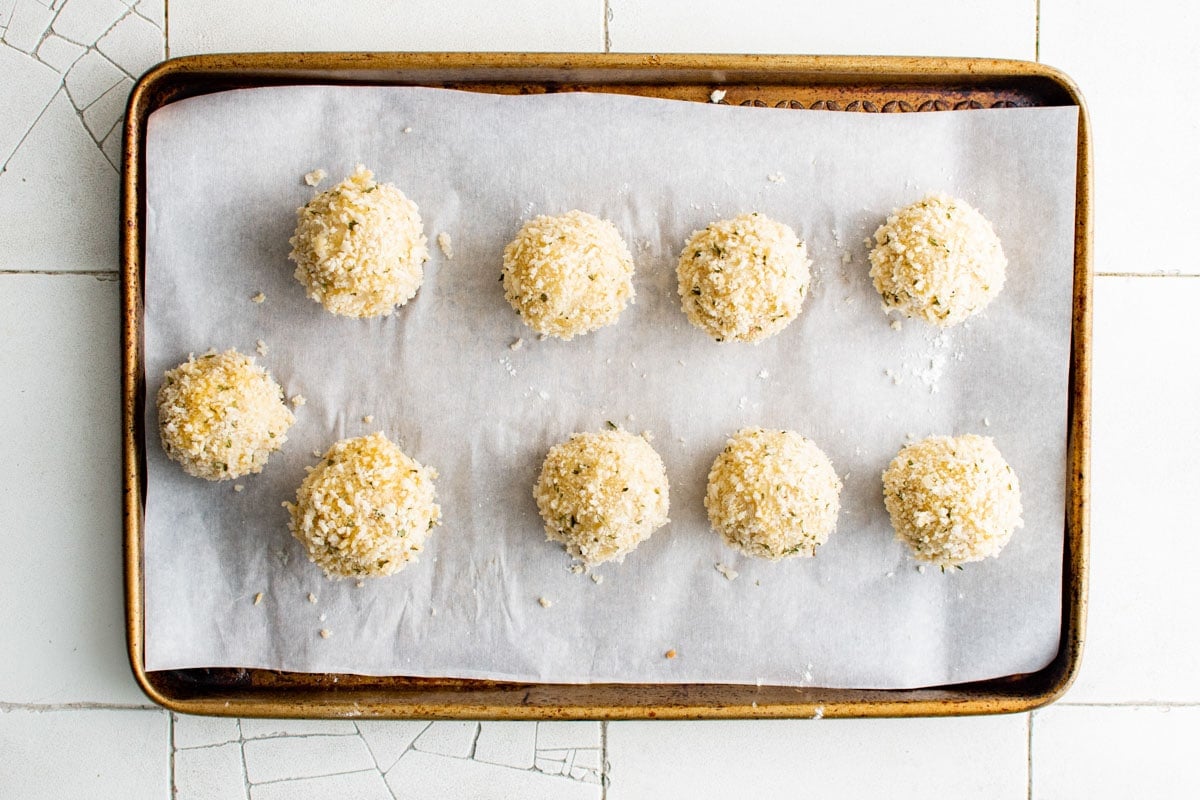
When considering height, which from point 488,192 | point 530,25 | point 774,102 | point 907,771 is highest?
point 530,25

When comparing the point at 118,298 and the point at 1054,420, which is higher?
the point at 118,298

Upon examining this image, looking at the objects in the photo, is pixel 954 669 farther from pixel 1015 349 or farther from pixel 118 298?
pixel 118 298

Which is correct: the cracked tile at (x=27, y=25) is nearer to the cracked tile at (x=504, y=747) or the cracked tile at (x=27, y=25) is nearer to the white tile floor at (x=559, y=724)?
the white tile floor at (x=559, y=724)

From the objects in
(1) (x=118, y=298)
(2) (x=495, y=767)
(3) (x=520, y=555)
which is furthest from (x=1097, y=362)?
(1) (x=118, y=298)

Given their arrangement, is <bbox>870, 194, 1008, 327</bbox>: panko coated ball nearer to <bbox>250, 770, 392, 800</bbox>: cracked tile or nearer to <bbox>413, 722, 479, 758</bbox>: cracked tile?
<bbox>413, 722, 479, 758</bbox>: cracked tile

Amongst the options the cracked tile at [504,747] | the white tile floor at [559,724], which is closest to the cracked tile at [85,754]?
the white tile floor at [559,724]

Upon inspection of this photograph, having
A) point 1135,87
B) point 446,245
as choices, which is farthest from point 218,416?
point 1135,87
